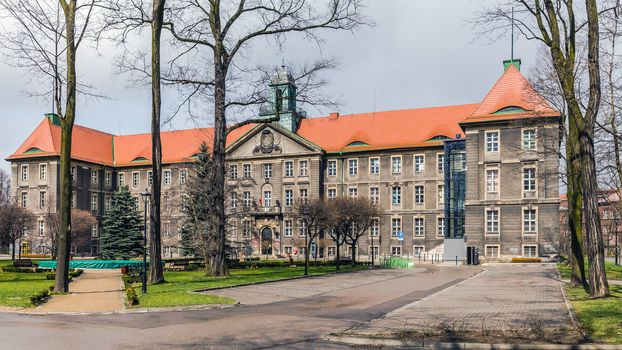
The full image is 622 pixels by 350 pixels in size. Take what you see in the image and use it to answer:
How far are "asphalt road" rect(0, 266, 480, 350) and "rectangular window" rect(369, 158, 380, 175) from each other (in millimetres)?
42575

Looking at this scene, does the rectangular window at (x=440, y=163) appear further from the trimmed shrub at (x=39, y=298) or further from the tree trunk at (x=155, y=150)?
the trimmed shrub at (x=39, y=298)

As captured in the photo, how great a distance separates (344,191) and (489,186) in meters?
16.9

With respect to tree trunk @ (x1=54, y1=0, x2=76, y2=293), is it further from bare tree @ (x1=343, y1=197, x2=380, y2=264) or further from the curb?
bare tree @ (x1=343, y1=197, x2=380, y2=264)

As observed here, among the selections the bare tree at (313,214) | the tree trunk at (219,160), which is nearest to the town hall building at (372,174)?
the bare tree at (313,214)

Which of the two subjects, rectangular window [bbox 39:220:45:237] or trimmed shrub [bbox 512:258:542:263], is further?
rectangular window [bbox 39:220:45:237]

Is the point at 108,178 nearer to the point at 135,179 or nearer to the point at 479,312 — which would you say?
the point at 135,179

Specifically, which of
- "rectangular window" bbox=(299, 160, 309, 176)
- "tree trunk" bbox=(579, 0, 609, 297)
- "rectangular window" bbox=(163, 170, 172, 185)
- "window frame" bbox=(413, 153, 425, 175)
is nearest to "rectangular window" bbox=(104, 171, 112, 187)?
"rectangular window" bbox=(163, 170, 172, 185)

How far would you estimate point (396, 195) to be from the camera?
201ft

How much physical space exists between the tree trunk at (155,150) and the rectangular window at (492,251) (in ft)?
105

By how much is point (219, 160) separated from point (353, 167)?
34762 millimetres

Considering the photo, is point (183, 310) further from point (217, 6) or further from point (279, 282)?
point (217, 6)

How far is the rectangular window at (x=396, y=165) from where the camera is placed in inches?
2404

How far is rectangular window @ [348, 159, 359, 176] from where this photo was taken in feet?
207

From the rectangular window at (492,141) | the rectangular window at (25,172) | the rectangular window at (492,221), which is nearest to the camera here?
the rectangular window at (492,221)
